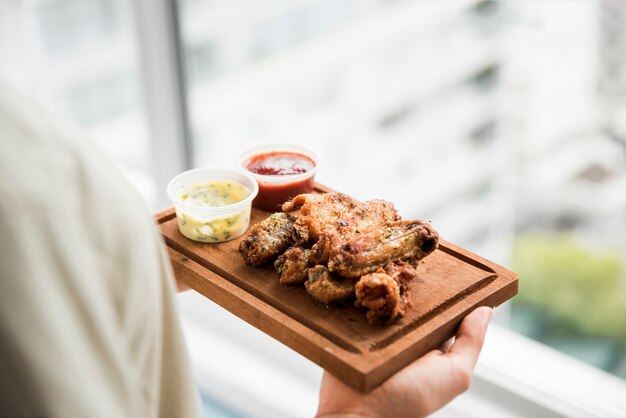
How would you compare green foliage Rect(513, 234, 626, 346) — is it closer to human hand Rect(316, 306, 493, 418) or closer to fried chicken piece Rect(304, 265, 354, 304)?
human hand Rect(316, 306, 493, 418)

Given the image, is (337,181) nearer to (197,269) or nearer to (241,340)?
(241,340)

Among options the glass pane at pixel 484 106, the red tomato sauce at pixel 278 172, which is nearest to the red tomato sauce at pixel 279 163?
the red tomato sauce at pixel 278 172

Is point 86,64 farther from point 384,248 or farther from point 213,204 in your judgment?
point 384,248

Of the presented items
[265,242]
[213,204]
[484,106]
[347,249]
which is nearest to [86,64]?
[484,106]

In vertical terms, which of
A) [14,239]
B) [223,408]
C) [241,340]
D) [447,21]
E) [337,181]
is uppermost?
[14,239]

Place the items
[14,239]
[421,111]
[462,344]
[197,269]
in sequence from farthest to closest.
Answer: [421,111]
[197,269]
[462,344]
[14,239]

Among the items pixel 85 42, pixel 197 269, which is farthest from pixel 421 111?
pixel 197 269

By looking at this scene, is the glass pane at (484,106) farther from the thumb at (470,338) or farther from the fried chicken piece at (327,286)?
the thumb at (470,338)
